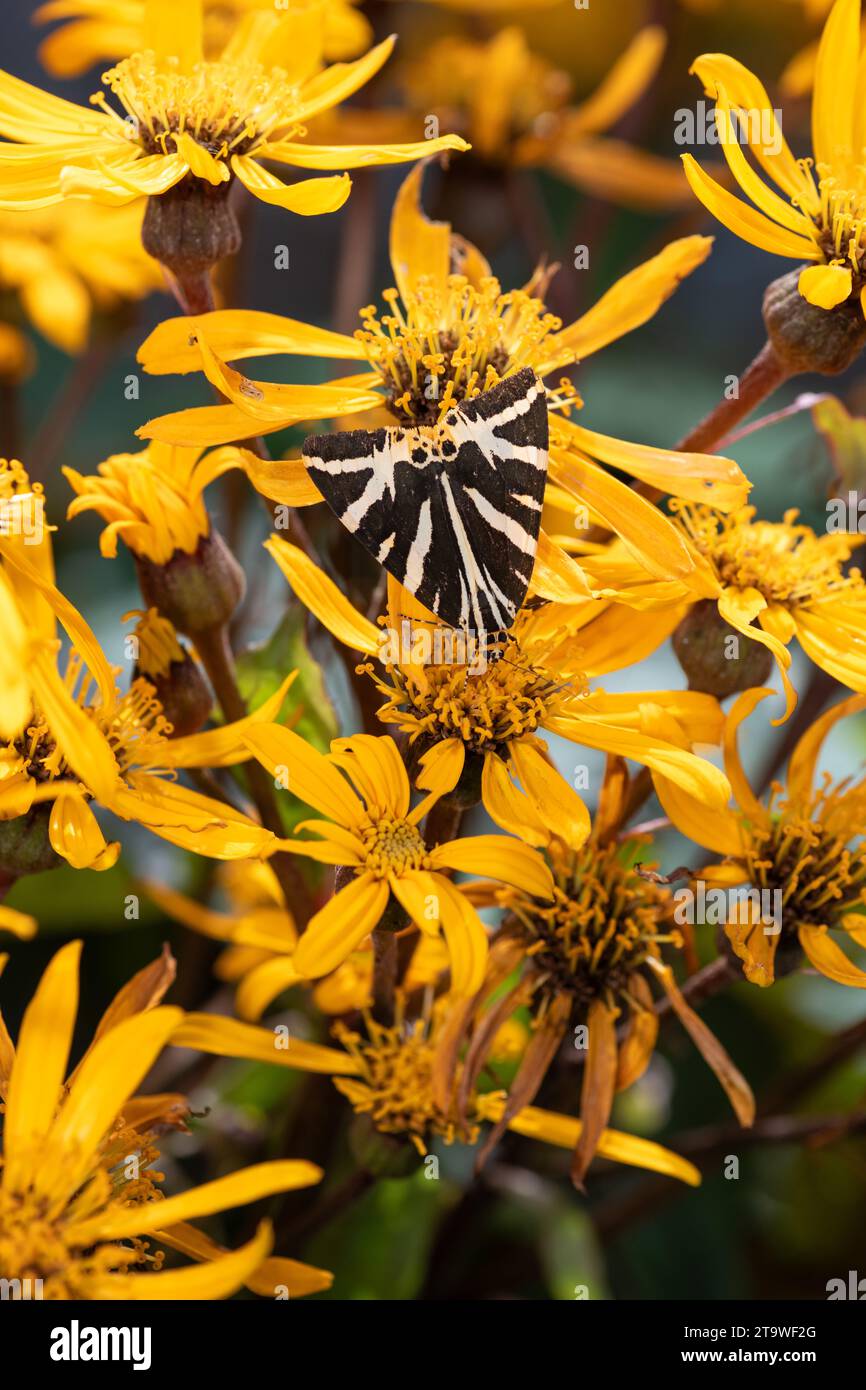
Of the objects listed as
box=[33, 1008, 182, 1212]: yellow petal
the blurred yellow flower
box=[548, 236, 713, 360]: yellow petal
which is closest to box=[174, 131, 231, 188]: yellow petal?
box=[548, 236, 713, 360]: yellow petal

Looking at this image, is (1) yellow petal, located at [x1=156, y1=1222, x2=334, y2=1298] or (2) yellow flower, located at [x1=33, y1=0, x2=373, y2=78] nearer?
(1) yellow petal, located at [x1=156, y1=1222, x2=334, y2=1298]

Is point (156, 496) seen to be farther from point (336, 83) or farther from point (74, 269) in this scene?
point (74, 269)

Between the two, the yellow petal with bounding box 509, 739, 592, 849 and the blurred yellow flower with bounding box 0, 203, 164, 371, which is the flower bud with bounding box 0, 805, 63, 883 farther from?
the blurred yellow flower with bounding box 0, 203, 164, 371

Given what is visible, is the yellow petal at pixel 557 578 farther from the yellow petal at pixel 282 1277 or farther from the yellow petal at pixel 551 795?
the yellow petal at pixel 282 1277

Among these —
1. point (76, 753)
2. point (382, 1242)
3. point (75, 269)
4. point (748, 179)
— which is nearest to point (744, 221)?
point (748, 179)
